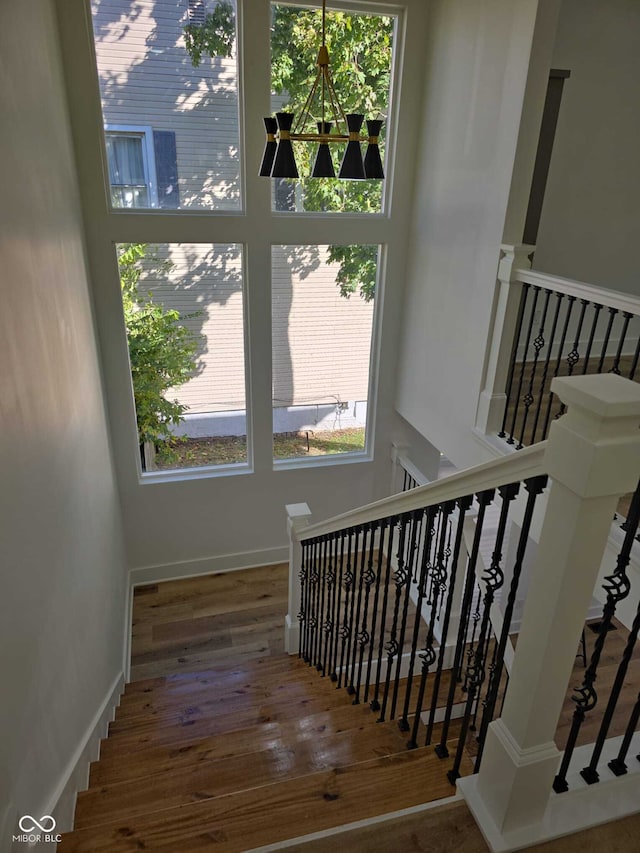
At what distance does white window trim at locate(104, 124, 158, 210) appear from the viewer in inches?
160

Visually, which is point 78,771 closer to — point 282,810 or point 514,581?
point 282,810

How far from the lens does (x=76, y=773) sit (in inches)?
91.3

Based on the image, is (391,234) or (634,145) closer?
(634,145)

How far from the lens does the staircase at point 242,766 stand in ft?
5.30

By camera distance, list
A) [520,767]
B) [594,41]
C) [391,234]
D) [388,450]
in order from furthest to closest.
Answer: [388,450] < [391,234] < [594,41] < [520,767]

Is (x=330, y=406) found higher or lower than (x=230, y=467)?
higher

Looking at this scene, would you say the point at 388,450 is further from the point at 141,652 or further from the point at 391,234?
the point at 141,652

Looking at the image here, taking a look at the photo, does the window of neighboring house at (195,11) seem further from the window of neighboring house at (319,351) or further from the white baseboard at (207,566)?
the white baseboard at (207,566)

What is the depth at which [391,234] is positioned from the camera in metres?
4.84

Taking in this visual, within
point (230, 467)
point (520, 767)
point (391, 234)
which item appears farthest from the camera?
point (230, 467)

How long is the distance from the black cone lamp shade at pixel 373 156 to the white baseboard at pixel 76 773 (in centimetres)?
294

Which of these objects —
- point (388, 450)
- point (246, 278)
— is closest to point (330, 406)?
point (388, 450)

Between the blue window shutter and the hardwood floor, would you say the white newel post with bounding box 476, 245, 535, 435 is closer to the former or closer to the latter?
the hardwood floor

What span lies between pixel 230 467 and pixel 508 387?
269 centimetres
